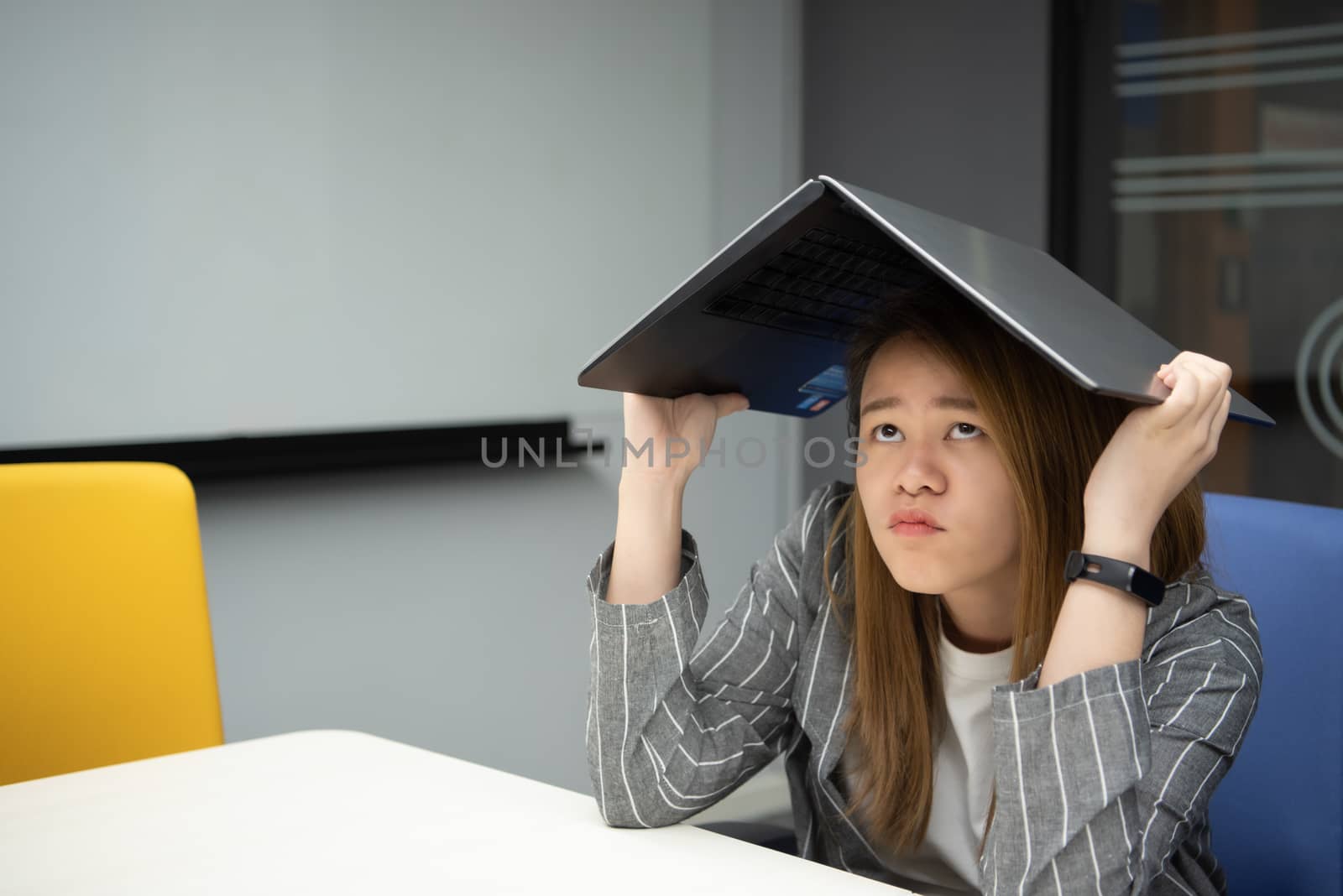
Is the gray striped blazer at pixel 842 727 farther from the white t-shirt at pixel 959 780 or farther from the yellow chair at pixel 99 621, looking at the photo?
the yellow chair at pixel 99 621

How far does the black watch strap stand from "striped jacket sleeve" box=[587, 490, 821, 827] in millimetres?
350

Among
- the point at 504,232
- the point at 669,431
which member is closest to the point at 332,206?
the point at 504,232

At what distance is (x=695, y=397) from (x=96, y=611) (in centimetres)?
71

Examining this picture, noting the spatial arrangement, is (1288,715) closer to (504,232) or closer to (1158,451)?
(1158,451)

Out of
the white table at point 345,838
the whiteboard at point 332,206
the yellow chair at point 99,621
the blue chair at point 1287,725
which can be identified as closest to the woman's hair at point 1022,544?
the blue chair at point 1287,725

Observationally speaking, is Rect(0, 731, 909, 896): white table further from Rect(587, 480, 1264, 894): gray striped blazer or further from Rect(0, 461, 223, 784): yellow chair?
Rect(0, 461, 223, 784): yellow chair

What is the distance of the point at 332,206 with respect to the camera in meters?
2.24

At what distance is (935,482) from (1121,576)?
189 millimetres

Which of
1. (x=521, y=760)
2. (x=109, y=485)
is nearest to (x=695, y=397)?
(x=109, y=485)

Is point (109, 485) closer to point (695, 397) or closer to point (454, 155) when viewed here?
point (695, 397)

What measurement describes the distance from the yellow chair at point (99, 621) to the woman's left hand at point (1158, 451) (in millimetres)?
997

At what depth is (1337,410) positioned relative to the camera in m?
2.46

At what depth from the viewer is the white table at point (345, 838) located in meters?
0.85

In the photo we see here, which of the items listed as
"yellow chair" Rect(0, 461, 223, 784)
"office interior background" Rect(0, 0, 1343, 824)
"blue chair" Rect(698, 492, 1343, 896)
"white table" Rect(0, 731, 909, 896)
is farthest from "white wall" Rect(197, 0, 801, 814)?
"blue chair" Rect(698, 492, 1343, 896)
